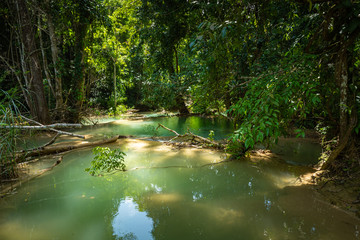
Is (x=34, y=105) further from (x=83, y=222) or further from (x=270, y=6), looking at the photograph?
(x=270, y=6)

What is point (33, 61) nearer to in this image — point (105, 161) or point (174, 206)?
point (105, 161)

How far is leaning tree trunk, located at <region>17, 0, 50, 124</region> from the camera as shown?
24.5 ft

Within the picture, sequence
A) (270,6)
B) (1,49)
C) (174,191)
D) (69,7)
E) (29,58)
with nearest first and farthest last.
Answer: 1. (174,191)
2. (270,6)
3. (29,58)
4. (69,7)
5. (1,49)

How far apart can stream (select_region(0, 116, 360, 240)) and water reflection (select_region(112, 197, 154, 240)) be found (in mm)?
12

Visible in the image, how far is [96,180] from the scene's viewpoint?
3.97 meters

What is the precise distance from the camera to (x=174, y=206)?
9.84 ft

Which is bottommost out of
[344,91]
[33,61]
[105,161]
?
[105,161]

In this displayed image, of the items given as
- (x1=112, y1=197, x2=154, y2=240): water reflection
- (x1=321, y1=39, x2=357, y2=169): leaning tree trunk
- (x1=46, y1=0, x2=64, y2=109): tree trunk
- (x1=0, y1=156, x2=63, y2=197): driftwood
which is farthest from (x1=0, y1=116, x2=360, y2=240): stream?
(x1=46, y1=0, x2=64, y2=109): tree trunk

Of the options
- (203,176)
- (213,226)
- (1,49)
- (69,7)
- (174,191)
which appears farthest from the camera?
(1,49)

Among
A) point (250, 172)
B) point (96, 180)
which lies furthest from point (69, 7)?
point (250, 172)

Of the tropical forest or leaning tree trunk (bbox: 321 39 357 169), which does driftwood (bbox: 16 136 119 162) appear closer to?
the tropical forest

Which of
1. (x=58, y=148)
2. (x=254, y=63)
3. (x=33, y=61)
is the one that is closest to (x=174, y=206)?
(x=254, y=63)

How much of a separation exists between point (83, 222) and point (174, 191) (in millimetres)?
1441

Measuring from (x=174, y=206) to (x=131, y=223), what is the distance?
657 millimetres
